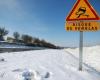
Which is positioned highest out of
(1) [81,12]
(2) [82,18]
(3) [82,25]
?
(1) [81,12]

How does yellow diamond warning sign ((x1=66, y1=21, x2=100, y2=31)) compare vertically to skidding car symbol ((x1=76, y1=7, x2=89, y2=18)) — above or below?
below

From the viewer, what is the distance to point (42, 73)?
6602 mm

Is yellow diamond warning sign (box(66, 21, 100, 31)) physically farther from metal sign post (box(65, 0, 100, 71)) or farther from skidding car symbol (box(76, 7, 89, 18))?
skidding car symbol (box(76, 7, 89, 18))

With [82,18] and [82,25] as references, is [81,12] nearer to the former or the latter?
[82,18]

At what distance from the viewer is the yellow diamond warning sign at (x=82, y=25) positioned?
303 inches

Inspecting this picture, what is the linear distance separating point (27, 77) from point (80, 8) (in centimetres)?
314

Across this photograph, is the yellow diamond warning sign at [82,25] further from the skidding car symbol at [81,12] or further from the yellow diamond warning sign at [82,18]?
the skidding car symbol at [81,12]

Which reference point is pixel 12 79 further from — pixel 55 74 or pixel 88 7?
pixel 88 7

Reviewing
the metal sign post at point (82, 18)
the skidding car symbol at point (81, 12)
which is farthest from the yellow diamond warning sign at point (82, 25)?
the skidding car symbol at point (81, 12)

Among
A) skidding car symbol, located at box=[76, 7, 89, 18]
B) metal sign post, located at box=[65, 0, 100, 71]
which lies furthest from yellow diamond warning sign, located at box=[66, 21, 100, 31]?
skidding car symbol, located at box=[76, 7, 89, 18]

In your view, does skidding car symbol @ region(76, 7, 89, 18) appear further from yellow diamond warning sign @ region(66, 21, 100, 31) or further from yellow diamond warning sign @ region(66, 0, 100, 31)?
yellow diamond warning sign @ region(66, 21, 100, 31)

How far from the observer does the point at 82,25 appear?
313 inches

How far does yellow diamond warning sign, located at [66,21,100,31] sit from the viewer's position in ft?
25.2

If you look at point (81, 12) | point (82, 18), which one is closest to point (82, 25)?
point (82, 18)
